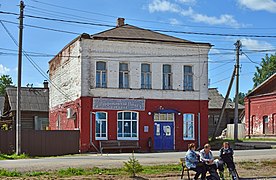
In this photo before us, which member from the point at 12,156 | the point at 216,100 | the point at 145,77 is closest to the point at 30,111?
the point at 145,77

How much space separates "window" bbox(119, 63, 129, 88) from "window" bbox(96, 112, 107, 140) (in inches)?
97.9

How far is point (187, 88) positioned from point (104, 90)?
6310 mm

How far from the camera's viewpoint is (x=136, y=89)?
34.8 meters

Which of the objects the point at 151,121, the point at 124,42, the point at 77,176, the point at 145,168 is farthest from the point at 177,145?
the point at 77,176

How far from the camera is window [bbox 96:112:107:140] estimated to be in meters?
33.6

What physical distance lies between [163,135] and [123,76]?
5.09 m

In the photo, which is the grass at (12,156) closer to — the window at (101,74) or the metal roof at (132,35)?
the window at (101,74)

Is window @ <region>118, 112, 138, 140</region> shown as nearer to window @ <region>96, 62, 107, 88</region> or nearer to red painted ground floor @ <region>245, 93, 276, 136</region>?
window @ <region>96, 62, 107, 88</region>

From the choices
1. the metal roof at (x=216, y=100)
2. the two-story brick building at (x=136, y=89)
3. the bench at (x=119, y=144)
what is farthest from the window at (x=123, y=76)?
the metal roof at (x=216, y=100)

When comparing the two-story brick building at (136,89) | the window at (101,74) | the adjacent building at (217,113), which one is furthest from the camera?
the adjacent building at (217,113)

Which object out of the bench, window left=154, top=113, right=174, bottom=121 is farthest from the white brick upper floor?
the bench

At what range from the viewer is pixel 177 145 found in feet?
117

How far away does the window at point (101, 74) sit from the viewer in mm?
33938

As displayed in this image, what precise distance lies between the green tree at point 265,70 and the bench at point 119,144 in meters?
57.2
